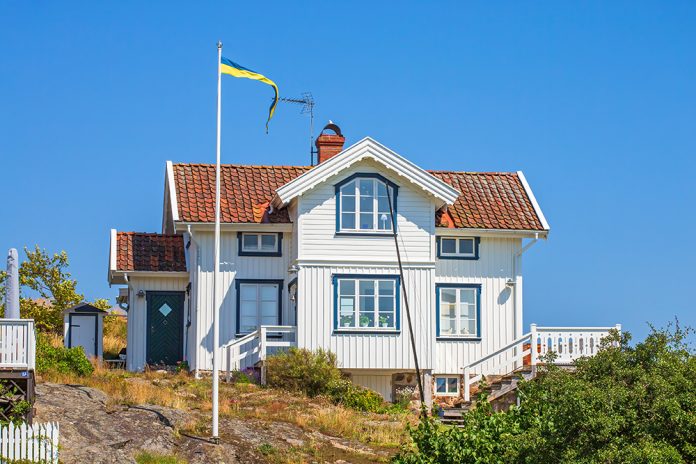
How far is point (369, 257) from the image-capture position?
4028 centimetres

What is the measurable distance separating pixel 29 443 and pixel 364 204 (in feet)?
48.4

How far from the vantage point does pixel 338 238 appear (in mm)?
40312

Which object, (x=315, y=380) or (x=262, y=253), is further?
(x=262, y=253)

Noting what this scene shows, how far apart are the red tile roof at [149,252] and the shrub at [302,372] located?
6.19m

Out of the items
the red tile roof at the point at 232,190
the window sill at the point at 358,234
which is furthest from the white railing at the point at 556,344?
the red tile roof at the point at 232,190

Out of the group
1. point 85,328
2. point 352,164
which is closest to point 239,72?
point 352,164

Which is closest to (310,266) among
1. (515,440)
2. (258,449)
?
(258,449)

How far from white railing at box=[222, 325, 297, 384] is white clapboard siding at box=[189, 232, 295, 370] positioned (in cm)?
65

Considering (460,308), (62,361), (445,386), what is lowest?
(445,386)

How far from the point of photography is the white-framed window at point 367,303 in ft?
131

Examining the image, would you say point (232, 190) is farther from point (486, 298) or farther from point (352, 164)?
point (486, 298)

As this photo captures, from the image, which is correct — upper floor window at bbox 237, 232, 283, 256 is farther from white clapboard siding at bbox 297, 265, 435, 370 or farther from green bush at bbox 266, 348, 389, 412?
green bush at bbox 266, 348, 389, 412

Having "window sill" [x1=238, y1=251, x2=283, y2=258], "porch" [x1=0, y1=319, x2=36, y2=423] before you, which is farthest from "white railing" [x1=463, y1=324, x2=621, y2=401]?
"porch" [x1=0, y1=319, x2=36, y2=423]

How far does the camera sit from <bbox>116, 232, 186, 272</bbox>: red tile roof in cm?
4297
